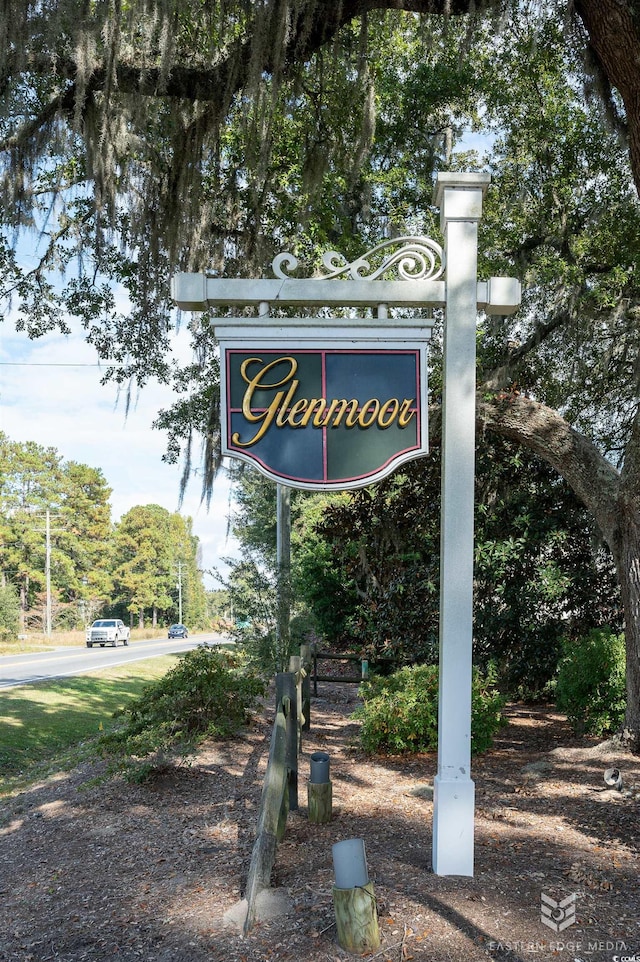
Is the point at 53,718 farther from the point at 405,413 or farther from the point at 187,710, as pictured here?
the point at 405,413

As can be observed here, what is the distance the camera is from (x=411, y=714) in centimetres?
641

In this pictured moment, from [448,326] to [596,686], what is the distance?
473 cm

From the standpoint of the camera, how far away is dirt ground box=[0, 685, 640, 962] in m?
3.12

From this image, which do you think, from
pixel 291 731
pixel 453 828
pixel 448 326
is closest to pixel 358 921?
pixel 453 828

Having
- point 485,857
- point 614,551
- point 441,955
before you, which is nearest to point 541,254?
point 614,551

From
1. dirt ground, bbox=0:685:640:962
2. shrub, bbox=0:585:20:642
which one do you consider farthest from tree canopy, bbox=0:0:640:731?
shrub, bbox=0:585:20:642

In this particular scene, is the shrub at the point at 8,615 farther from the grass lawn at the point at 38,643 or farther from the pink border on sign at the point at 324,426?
the pink border on sign at the point at 324,426

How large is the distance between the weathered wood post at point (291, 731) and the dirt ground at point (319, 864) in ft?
0.55

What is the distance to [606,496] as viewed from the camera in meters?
6.55

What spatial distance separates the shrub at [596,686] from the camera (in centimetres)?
711

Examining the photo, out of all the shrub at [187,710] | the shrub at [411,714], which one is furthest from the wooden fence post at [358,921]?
the shrub at [411,714]

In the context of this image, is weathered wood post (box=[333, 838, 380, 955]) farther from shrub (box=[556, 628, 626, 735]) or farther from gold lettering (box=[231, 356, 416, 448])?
shrub (box=[556, 628, 626, 735])

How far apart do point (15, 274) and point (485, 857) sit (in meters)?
8.16

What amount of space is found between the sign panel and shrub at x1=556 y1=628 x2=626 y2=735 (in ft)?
14.3
